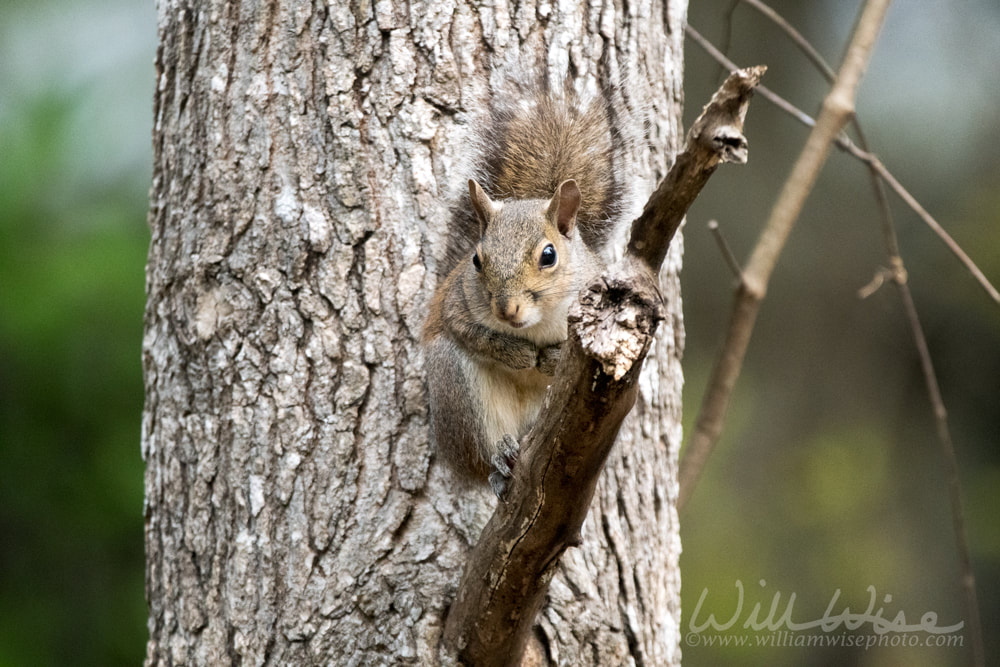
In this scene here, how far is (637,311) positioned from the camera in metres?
1.10

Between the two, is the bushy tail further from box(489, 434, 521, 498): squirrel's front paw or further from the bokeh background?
the bokeh background

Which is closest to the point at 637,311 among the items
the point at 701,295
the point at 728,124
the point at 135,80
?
the point at 728,124

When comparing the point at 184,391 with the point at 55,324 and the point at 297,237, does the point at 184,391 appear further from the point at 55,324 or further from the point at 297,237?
the point at 55,324

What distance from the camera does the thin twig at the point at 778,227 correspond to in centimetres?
181

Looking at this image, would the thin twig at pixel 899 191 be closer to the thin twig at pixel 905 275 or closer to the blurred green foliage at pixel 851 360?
the thin twig at pixel 905 275

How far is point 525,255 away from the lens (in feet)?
5.69

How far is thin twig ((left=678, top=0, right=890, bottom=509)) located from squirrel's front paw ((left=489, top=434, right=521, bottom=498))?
0.50 metres

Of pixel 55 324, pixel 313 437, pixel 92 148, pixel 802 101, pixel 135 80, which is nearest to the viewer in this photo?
pixel 313 437

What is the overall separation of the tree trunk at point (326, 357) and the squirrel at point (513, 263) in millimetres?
53

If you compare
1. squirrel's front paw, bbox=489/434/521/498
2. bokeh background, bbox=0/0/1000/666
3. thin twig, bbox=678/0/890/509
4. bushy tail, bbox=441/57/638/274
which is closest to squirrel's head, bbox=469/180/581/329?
bushy tail, bbox=441/57/638/274

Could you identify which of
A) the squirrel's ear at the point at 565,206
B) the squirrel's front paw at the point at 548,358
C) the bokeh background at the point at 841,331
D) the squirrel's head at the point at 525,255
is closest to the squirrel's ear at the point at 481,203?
the squirrel's head at the point at 525,255

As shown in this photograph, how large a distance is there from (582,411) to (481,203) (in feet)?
2.32

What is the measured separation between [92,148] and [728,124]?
120 inches

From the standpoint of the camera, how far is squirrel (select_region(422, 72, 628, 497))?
1.74m
